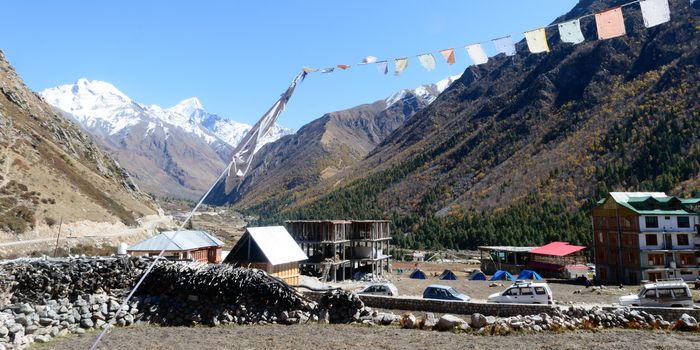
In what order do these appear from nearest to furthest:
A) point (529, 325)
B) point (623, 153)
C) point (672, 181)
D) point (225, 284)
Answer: point (529, 325) < point (225, 284) < point (672, 181) < point (623, 153)

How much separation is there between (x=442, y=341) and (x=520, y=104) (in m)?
187

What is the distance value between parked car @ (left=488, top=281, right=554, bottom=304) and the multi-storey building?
1074 inches

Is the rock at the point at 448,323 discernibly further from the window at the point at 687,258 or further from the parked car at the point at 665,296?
the window at the point at 687,258

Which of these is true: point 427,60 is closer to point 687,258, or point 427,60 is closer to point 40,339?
point 40,339

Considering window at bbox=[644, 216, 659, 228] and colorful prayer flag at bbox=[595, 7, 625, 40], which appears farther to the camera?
window at bbox=[644, 216, 659, 228]

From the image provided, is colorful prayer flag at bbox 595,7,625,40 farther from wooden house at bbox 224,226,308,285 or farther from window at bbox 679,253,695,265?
window at bbox 679,253,695,265

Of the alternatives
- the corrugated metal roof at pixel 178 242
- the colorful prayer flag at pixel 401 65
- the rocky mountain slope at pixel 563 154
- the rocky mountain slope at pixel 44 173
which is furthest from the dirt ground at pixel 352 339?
the rocky mountain slope at pixel 563 154

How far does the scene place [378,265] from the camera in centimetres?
6353

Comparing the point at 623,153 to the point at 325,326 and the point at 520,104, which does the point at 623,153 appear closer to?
the point at 520,104

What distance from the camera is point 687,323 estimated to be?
Result: 62.1 feet

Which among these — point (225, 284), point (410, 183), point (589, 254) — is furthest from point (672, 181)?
point (225, 284)

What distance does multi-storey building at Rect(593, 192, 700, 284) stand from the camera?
45.0 m

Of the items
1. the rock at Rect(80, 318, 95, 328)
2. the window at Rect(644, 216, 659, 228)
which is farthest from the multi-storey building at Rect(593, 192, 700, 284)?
the rock at Rect(80, 318, 95, 328)

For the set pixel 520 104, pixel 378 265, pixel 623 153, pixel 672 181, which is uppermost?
pixel 520 104
